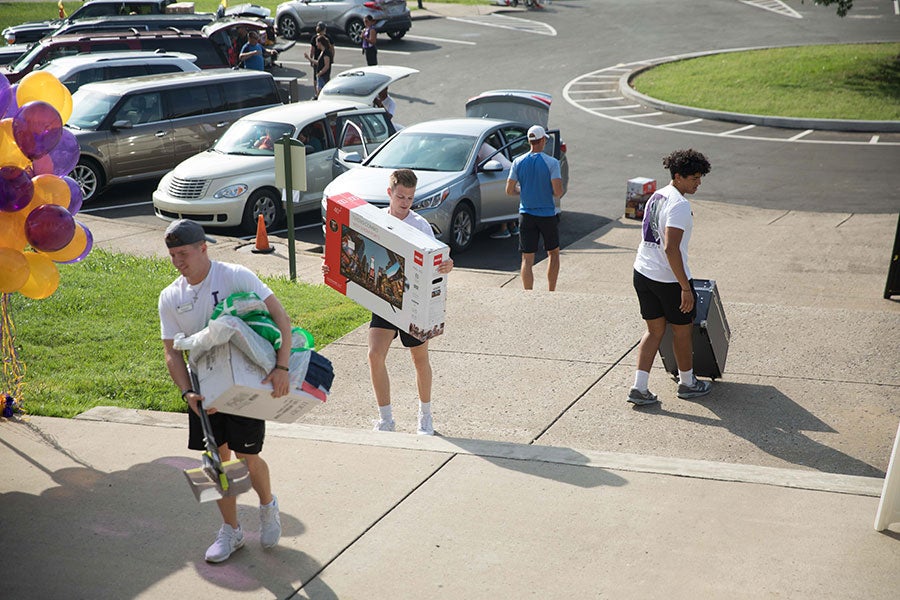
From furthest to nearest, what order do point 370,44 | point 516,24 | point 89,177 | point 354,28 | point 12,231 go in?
1. point 516,24
2. point 354,28
3. point 370,44
4. point 89,177
5. point 12,231

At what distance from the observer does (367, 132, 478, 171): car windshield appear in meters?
13.1

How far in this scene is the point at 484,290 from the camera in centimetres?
962

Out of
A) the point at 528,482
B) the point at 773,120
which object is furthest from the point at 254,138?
the point at 773,120

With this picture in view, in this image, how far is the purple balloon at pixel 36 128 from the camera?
18.9ft

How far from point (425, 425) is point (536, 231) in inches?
164

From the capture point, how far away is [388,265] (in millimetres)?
5938

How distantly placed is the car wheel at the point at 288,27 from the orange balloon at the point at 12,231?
2710 cm

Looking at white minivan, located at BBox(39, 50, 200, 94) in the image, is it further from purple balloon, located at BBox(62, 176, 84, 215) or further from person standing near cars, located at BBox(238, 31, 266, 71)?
purple balloon, located at BBox(62, 176, 84, 215)

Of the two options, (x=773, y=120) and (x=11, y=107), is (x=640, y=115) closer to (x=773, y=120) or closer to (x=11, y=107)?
(x=773, y=120)

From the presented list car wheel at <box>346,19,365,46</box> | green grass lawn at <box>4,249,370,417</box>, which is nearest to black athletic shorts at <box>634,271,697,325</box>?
green grass lawn at <box>4,249,370,417</box>

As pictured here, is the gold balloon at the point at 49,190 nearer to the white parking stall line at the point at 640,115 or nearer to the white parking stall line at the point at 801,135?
the white parking stall line at the point at 801,135

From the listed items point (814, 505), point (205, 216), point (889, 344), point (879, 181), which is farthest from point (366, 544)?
point (879, 181)

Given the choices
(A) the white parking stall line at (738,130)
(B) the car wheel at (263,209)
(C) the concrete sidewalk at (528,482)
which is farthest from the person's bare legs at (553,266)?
(A) the white parking stall line at (738,130)

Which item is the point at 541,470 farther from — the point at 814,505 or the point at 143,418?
the point at 143,418
